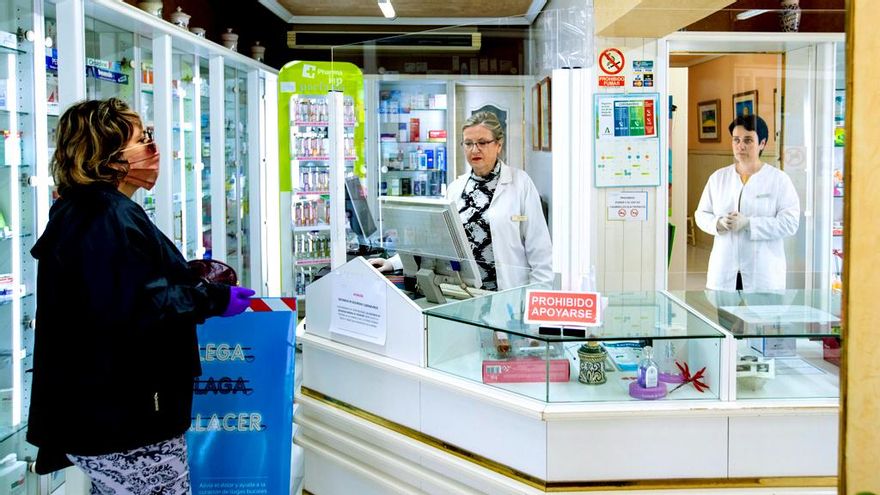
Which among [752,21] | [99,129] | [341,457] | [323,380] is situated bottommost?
[341,457]

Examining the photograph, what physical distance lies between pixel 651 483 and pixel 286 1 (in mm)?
6274

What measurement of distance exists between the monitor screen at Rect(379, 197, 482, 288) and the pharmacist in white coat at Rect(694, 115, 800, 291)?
1.47 metres

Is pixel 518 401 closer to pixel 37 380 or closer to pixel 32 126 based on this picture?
pixel 37 380

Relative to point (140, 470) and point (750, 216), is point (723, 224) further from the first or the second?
point (140, 470)

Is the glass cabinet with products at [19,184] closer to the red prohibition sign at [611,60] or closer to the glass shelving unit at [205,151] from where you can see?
the glass shelving unit at [205,151]

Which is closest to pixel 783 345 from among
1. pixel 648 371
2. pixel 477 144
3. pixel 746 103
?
pixel 648 371

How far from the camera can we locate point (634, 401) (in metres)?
2.52

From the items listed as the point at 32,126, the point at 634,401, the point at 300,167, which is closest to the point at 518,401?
the point at 634,401

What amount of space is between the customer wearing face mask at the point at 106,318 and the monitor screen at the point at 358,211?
135 cm

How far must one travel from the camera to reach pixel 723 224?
4207mm

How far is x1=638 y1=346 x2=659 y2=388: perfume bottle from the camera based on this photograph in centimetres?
254

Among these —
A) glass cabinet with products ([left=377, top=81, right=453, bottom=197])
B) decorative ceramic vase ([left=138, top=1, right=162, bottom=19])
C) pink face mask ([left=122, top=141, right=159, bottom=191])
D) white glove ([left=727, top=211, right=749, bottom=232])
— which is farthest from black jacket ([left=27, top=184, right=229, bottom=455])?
white glove ([left=727, top=211, right=749, bottom=232])

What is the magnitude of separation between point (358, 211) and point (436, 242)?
2.39 ft

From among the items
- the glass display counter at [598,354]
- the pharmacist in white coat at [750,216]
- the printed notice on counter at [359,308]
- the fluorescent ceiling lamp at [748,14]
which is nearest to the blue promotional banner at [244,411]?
the printed notice on counter at [359,308]
